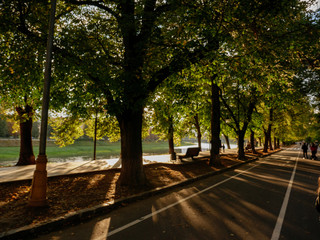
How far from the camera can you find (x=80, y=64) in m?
6.94

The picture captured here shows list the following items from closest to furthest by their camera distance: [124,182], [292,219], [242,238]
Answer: [242,238]
[292,219]
[124,182]

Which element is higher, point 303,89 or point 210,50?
point 303,89

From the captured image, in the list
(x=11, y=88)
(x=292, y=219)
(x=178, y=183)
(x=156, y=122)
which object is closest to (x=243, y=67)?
(x=178, y=183)

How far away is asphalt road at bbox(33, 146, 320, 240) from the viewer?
166 inches

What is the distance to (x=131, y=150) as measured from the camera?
8.17 metres

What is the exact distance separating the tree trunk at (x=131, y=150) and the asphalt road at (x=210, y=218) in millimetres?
1372

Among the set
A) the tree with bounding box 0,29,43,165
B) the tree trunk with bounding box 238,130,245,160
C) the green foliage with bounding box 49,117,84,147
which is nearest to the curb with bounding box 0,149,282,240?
the tree with bounding box 0,29,43,165

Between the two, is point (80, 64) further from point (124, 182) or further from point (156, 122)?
point (156, 122)

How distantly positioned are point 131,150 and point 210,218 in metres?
4.08

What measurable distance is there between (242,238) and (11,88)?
9.47 meters

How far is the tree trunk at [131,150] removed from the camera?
8.12 m

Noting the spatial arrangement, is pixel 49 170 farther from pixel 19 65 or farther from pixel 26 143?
pixel 19 65

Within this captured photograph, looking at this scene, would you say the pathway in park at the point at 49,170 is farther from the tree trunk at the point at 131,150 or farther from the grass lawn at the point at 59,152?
the grass lawn at the point at 59,152

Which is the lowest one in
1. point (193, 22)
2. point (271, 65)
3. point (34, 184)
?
point (34, 184)
